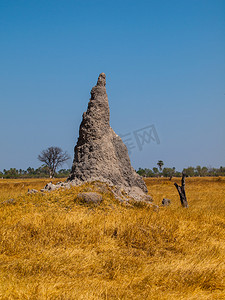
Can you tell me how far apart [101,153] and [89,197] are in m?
2.71

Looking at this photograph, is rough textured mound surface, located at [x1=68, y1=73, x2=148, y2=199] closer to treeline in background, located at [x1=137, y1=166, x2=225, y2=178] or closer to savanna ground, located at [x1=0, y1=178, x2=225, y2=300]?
savanna ground, located at [x1=0, y1=178, x2=225, y2=300]

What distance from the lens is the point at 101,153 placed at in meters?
12.9

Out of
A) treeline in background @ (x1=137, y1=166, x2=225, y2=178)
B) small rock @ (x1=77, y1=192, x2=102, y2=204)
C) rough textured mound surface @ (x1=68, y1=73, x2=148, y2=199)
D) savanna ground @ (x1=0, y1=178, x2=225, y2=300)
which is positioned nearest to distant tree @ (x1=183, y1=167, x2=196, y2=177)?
treeline in background @ (x1=137, y1=166, x2=225, y2=178)

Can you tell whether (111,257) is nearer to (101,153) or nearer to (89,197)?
(89,197)

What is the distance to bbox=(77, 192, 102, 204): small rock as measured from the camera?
416 inches

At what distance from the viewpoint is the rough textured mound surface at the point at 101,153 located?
12.6 metres

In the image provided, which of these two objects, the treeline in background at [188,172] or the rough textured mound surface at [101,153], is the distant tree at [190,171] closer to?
the treeline in background at [188,172]

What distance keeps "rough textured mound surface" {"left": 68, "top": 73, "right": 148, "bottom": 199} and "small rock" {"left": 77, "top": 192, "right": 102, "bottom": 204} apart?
1559 millimetres

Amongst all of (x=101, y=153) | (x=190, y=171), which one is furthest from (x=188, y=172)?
(x=101, y=153)

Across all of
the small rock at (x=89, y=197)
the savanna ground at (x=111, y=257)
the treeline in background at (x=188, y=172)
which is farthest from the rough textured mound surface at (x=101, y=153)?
the treeline in background at (x=188, y=172)

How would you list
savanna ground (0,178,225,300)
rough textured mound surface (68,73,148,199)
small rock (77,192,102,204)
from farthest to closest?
rough textured mound surface (68,73,148,199), small rock (77,192,102,204), savanna ground (0,178,225,300)

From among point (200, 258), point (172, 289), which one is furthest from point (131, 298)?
point (200, 258)

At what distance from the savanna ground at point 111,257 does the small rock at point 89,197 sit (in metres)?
1.06

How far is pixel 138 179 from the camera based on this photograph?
14.8 metres
